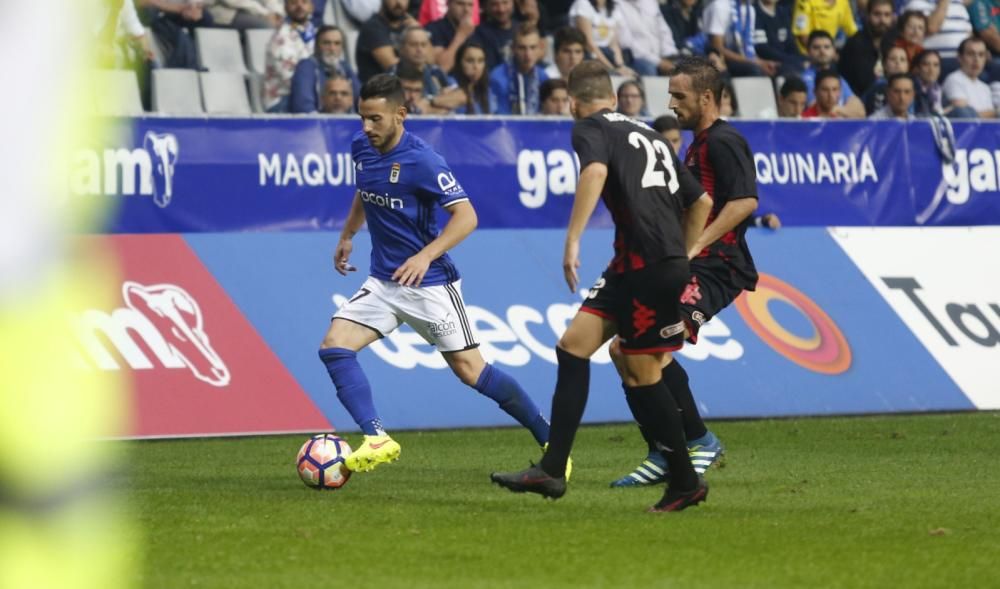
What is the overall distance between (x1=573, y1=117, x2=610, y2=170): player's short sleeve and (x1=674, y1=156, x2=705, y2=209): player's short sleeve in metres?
0.58

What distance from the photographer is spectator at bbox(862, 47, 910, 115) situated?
18.6 metres

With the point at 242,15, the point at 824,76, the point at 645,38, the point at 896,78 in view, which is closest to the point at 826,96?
the point at 824,76

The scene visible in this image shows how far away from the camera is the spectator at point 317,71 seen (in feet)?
51.3

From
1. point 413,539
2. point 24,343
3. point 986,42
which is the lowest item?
point 986,42

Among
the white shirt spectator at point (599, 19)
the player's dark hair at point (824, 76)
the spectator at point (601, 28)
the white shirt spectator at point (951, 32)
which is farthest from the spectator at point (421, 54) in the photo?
the white shirt spectator at point (951, 32)

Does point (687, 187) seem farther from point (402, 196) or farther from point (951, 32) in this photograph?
point (951, 32)

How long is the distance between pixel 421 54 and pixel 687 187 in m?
8.06

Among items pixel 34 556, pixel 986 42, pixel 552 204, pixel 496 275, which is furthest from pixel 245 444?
pixel 986 42

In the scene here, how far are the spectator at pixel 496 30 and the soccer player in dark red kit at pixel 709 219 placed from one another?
26.4ft

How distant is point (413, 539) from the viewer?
7.15 meters

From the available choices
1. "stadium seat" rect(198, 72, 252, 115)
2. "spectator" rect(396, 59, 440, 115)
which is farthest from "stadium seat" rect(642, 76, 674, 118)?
"stadium seat" rect(198, 72, 252, 115)

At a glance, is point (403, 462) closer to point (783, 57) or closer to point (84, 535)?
point (84, 535)

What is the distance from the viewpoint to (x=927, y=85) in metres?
19.0

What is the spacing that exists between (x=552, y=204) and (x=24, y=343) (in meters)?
13.3
